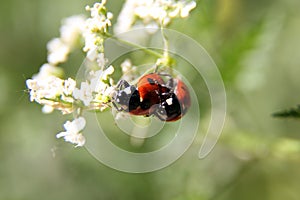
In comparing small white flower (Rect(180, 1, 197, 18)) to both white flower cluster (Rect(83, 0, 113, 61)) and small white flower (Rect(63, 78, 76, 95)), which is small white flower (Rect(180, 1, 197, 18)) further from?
small white flower (Rect(63, 78, 76, 95))

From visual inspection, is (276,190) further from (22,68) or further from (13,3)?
(13,3)

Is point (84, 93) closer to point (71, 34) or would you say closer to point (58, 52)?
point (58, 52)

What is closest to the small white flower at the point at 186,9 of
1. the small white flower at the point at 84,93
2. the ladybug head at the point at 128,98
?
the ladybug head at the point at 128,98

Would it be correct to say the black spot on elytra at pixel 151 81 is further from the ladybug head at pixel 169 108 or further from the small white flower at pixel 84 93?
the small white flower at pixel 84 93

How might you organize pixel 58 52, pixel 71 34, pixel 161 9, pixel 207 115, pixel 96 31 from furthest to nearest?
pixel 207 115
pixel 71 34
pixel 58 52
pixel 161 9
pixel 96 31

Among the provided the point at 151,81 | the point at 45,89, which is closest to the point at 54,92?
the point at 45,89

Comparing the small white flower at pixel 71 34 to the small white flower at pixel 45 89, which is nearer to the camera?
the small white flower at pixel 45 89
